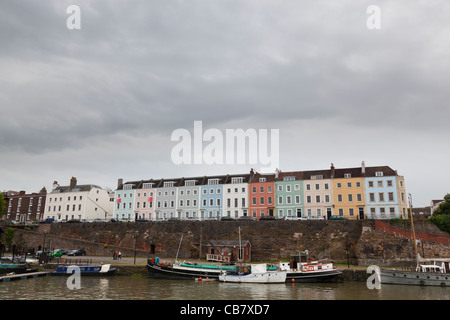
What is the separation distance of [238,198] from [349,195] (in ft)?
70.1

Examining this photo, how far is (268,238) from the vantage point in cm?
5062

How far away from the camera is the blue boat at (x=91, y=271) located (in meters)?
38.9

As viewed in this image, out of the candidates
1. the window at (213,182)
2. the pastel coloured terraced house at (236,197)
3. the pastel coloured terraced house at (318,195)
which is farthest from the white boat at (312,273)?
the window at (213,182)

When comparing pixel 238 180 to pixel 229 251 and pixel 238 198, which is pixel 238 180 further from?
pixel 229 251

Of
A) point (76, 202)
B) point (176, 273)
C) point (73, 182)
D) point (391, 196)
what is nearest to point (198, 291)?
point (176, 273)

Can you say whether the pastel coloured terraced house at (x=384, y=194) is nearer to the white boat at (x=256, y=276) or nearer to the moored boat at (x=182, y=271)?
the white boat at (x=256, y=276)

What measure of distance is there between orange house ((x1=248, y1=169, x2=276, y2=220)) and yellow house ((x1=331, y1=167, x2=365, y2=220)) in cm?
1195

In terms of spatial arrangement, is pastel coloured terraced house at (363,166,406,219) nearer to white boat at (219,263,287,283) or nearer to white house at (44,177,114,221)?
white boat at (219,263,287,283)

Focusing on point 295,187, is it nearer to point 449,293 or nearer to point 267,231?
point 267,231

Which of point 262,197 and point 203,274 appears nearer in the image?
point 203,274

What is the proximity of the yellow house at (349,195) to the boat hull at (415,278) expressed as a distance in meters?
25.1

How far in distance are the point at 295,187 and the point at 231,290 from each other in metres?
36.3

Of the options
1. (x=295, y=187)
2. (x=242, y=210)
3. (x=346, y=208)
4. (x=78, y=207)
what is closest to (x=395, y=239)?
(x=346, y=208)

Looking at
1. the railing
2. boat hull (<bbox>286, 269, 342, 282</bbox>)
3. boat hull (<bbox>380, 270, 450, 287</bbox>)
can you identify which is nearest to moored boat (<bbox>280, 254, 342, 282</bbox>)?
boat hull (<bbox>286, 269, 342, 282</bbox>)
